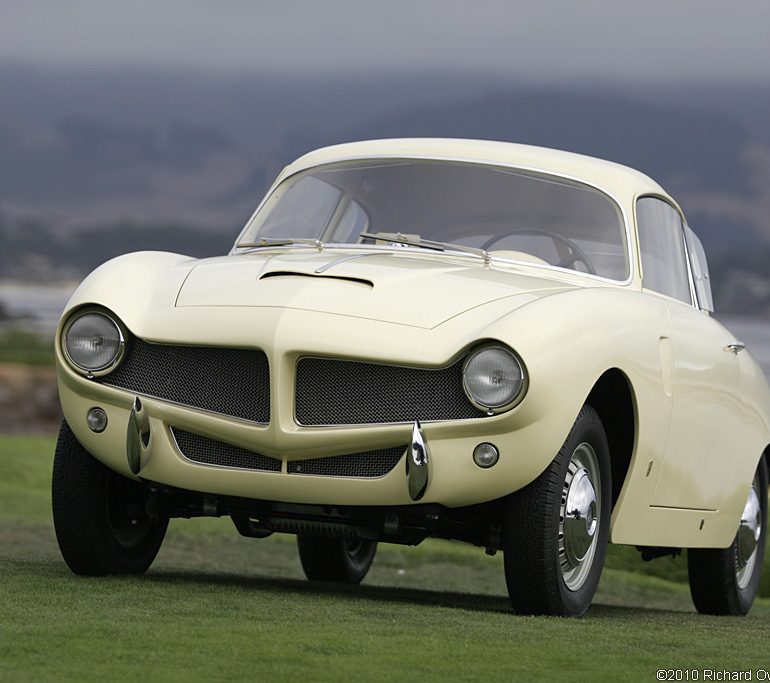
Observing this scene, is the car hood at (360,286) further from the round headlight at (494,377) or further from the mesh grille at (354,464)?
the mesh grille at (354,464)

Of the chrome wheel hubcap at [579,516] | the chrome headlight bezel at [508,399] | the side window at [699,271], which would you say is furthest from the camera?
the side window at [699,271]

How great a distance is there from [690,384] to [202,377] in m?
2.06

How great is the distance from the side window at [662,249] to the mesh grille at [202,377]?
2067mm

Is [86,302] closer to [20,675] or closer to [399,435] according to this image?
[399,435]

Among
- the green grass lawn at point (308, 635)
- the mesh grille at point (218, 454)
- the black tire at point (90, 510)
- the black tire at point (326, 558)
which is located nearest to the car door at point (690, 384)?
the green grass lawn at point (308, 635)

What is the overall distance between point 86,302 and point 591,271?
217 cm

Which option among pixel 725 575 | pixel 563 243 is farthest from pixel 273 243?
pixel 725 575

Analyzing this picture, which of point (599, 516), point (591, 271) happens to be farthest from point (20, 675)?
point (591, 271)

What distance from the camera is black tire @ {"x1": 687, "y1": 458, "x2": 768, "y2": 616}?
24.8 feet

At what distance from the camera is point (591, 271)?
268 inches

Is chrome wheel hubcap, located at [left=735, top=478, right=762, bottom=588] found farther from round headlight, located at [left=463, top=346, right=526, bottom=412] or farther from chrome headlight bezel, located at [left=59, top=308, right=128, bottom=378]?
chrome headlight bezel, located at [left=59, top=308, right=128, bottom=378]

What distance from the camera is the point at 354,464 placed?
5.50 meters

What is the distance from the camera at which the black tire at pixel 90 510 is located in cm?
598

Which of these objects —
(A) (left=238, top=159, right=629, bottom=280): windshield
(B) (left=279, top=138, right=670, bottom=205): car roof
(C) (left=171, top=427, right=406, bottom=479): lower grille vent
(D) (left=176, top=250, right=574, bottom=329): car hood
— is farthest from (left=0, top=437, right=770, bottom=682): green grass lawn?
(B) (left=279, top=138, right=670, bottom=205): car roof
